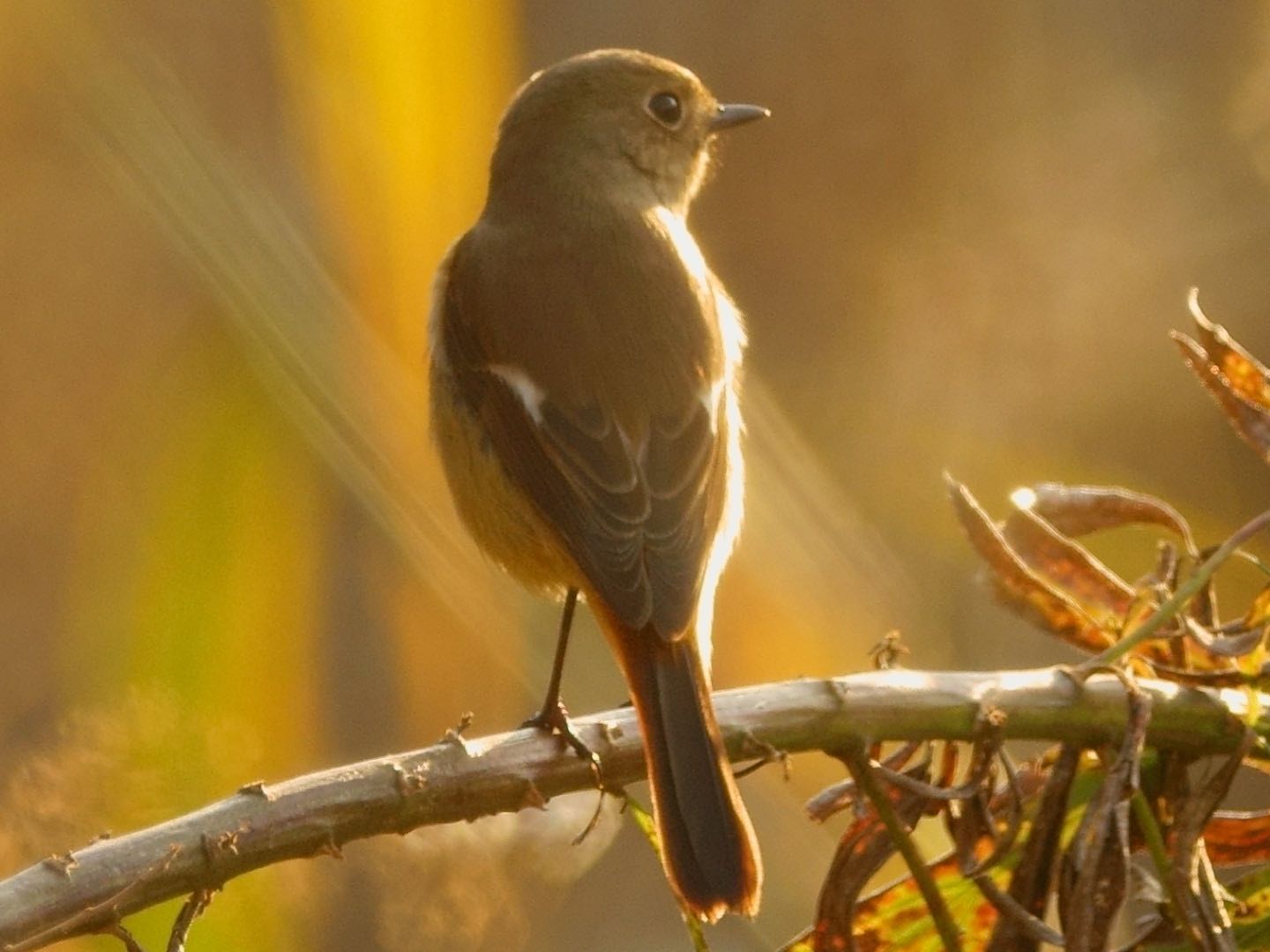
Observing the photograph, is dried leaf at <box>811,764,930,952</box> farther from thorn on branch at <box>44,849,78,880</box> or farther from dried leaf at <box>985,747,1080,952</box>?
thorn on branch at <box>44,849,78,880</box>

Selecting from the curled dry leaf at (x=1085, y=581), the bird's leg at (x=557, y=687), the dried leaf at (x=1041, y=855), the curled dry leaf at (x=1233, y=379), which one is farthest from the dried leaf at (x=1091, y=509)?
the bird's leg at (x=557, y=687)

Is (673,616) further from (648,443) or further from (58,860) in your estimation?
(58,860)

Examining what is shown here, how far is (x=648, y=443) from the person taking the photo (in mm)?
2631

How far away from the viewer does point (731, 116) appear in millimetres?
3588

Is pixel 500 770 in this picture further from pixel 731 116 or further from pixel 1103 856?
pixel 731 116

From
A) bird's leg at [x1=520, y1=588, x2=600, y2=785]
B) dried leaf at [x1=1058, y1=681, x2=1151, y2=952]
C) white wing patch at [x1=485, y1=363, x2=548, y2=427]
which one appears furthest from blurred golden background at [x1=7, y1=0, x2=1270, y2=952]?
dried leaf at [x1=1058, y1=681, x2=1151, y2=952]

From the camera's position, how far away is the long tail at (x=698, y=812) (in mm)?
1947

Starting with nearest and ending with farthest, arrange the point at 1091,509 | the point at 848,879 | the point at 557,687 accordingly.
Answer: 1. the point at 848,879
2. the point at 1091,509
3. the point at 557,687

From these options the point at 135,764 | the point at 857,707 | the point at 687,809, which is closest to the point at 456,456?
the point at 135,764

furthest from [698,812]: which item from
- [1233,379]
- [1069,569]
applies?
[1233,379]

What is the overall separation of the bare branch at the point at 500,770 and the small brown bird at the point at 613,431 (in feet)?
0.34

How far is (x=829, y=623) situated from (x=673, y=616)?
131 centimetres

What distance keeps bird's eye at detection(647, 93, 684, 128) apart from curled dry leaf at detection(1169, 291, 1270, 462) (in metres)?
1.66

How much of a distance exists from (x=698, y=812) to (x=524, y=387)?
2.89 ft
